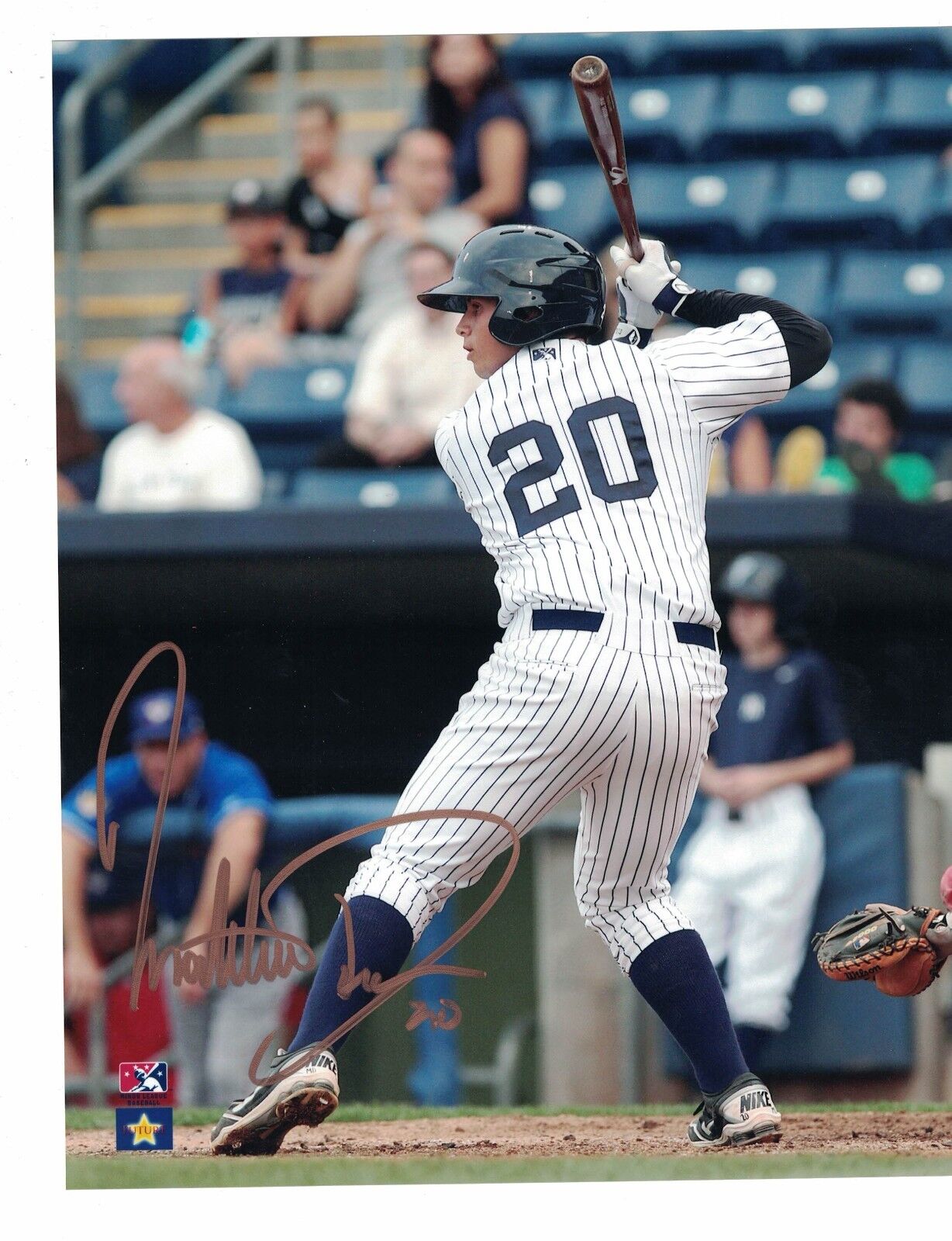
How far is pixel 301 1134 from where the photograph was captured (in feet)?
11.2

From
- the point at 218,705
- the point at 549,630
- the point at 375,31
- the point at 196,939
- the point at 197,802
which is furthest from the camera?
the point at 218,705

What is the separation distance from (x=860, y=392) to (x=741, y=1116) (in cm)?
280

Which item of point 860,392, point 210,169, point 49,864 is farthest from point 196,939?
point 210,169

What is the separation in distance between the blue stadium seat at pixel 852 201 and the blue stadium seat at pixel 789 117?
108 millimetres

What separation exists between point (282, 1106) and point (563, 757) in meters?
0.70

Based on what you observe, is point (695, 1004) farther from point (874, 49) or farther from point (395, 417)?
point (874, 49)

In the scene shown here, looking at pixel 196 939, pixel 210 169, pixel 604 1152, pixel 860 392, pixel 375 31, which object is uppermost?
pixel 210 169

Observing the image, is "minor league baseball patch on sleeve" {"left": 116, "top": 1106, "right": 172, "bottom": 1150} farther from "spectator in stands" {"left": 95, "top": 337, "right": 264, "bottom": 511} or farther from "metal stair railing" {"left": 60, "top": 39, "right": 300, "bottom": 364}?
"metal stair railing" {"left": 60, "top": 39, "right": 300, "bottom": 364}

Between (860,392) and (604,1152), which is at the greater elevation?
(860,392)

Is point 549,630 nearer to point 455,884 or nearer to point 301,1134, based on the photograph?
point 455,884

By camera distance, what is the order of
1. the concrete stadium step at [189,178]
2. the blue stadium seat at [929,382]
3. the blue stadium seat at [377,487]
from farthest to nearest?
the concrete stadium step at [189,178], the blue stadium seat at [929,382], the blue stadium seat at [377,487]

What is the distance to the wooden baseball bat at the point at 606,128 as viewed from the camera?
317 centimetres

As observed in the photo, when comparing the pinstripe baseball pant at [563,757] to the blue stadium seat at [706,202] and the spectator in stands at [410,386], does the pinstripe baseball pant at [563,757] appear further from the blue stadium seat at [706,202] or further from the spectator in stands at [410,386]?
the blue stadium seat at [706,202]
